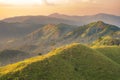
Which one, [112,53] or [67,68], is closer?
[67,68]

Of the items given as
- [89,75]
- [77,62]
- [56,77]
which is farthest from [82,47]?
[56,77]

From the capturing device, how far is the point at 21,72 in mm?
92625

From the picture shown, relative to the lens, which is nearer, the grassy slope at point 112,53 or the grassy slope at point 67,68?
the grassy slope at point 67,68

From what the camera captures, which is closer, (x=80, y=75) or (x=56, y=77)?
(x=56, y=77)

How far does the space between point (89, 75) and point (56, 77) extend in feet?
48.4

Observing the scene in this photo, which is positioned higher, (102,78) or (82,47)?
(82,47)

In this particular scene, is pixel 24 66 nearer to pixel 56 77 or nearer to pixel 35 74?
pixel 35 74

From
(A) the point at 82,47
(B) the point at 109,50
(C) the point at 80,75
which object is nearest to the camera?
(C) the point at 80,75

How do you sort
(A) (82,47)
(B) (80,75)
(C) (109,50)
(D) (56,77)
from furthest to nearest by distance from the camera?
(C) (109,50) → (A) (82,47) → (B) (80,75) → (D) (56,77)

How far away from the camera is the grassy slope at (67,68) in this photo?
92188 millimetres

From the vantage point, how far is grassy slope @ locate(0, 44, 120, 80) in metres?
92.2

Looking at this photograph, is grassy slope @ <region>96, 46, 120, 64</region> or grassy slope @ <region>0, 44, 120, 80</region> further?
grassy slope @ <region>96, 46, 120, 64</region>

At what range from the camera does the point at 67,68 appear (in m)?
99.6

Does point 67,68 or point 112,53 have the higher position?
point 67,68
